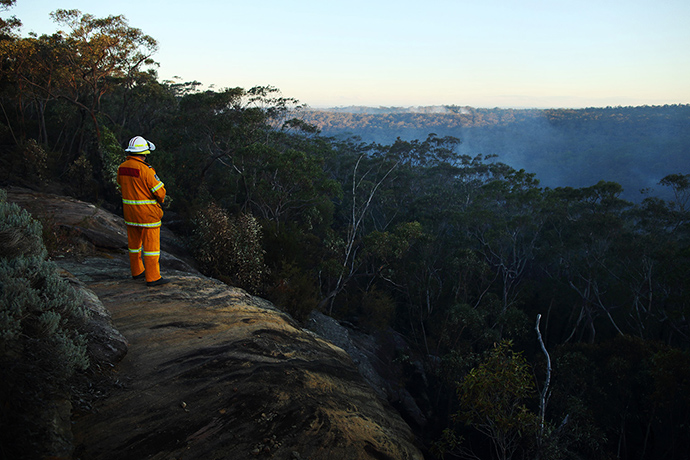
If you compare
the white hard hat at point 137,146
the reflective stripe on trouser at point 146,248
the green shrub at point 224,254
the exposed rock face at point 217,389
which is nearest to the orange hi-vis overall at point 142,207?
the reflective stripe on trouser at point 146,248

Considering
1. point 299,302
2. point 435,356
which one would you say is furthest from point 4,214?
point 435,356

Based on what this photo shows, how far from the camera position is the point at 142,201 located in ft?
17.0

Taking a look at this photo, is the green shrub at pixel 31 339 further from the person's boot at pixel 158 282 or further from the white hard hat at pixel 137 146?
the person's boot at pixel 158 282

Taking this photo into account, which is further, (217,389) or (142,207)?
(142,207)

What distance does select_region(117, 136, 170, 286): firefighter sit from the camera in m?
5.09

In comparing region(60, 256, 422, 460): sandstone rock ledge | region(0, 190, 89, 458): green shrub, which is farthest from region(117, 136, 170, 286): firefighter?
region(0, 190, 89, 458): green shrub

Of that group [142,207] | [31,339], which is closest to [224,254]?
[142,207]

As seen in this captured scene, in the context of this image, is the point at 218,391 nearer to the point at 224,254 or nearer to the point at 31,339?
the point at 31,339

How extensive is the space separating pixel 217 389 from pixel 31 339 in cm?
160

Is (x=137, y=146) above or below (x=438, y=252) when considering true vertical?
above

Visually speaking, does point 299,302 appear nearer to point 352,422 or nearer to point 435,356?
point 352,422

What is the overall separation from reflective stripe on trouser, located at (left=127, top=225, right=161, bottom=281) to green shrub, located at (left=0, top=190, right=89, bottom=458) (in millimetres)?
1591

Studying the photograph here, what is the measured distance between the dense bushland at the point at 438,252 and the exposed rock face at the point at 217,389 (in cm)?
277

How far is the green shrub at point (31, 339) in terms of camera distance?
7.42 feet
